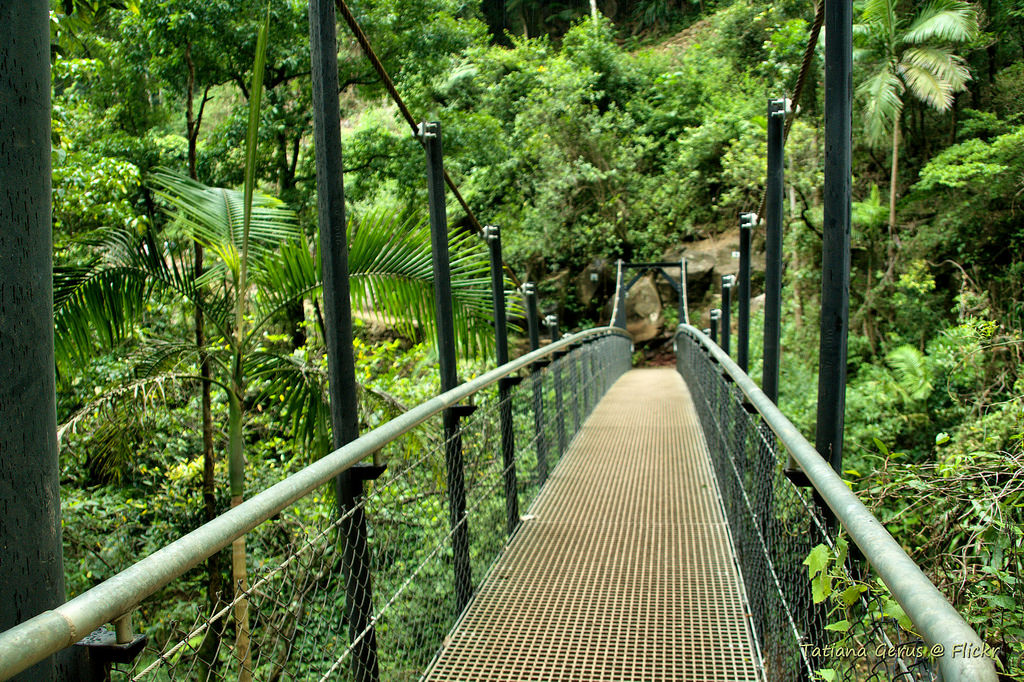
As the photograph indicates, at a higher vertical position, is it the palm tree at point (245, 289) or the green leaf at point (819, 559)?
the palm tree at point (245, 289)

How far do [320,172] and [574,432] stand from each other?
165 inches

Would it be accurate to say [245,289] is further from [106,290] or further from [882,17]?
[882,17]

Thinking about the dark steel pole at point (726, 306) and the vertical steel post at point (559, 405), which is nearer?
the vertical steel post at point (559, 405)

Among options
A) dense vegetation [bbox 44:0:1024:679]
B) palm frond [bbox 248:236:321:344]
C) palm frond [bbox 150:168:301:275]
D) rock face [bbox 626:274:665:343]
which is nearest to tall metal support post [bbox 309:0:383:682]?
dense vegetation [bbox 44:0:1024:679]

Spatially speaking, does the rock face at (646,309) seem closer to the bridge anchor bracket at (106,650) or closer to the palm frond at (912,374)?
the palm frond at (912,374)

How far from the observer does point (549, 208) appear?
18.7 metres

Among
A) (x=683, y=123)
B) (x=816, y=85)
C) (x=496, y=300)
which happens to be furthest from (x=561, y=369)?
(x=683, y=123)

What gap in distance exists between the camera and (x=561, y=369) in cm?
545

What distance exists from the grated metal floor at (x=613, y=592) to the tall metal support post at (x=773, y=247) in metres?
0.82

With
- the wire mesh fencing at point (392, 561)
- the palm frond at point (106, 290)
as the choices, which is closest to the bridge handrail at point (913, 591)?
the wire mesh fencing at point (392, 561)

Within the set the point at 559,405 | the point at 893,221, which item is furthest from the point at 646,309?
the point at 559,405

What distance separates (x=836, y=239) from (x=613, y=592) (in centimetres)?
148

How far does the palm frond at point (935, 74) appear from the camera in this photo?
12.8 metres

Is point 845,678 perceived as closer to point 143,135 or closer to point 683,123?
point 143,135
